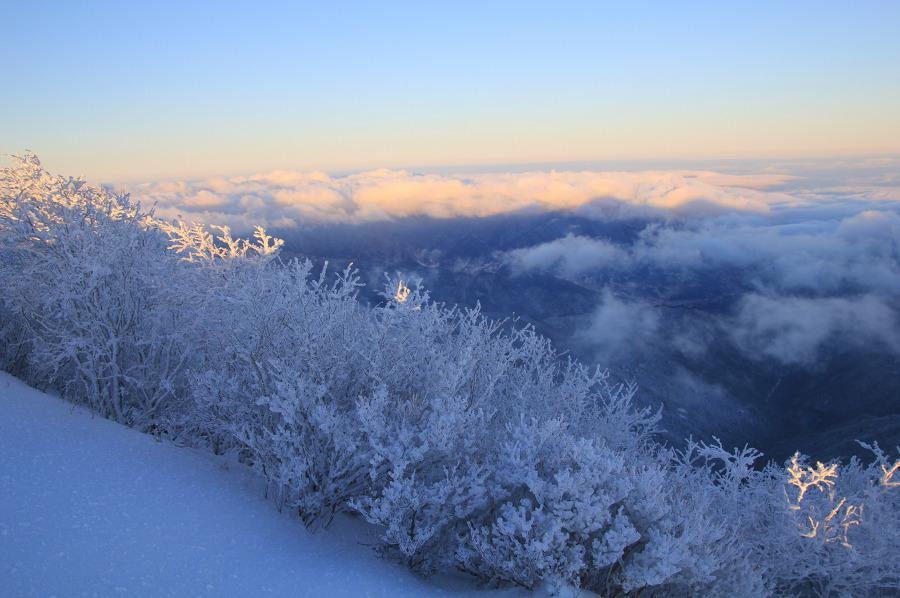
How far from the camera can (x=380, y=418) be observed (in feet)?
29.1

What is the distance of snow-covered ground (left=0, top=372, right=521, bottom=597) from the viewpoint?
21.4 feet

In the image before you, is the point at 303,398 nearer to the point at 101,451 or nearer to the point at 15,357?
the point at 101,451

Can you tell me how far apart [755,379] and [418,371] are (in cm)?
21007

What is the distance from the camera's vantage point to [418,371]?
1058 cm

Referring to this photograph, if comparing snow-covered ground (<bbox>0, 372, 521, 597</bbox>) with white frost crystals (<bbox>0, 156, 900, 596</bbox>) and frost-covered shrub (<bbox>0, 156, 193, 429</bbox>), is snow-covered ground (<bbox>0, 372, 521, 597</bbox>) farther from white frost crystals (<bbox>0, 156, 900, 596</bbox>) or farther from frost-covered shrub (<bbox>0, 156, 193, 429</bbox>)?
frost-covered shrub (<bbox>0, 156, 193, 429</bbox>)

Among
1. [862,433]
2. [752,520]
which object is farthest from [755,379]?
[752,520]

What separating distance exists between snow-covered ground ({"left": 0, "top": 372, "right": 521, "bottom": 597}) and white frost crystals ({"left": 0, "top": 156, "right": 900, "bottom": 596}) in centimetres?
61

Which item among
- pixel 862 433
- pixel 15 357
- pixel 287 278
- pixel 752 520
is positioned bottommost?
pixel 862 433

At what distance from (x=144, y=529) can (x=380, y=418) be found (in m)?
3.34

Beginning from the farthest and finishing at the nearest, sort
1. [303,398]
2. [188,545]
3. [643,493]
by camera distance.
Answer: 1. [303,398]
2. [643,493]
3. [188,545]

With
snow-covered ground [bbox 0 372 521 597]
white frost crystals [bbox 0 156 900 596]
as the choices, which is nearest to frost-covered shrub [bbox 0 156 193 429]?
white frost crystals [bbox 0 156 900 596]

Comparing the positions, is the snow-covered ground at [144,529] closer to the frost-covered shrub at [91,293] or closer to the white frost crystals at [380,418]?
the white frost crystals at [380,418]

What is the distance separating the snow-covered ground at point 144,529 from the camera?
6535mm

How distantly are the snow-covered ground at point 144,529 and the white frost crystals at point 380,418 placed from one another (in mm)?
609
